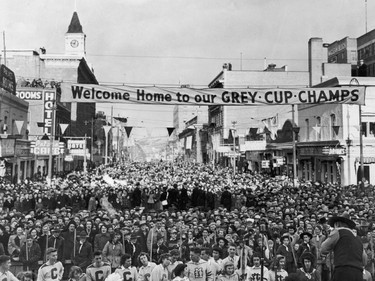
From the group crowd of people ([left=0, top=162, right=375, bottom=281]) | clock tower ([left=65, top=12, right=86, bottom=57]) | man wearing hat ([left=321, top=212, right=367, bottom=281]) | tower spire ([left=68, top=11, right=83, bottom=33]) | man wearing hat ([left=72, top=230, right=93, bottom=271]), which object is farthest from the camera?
tower spire ([left=68, top=11, right=83, bottom=33])

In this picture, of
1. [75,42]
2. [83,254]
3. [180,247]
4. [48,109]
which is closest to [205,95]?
[180,247]

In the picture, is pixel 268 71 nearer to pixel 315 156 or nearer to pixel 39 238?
pixel 315 156

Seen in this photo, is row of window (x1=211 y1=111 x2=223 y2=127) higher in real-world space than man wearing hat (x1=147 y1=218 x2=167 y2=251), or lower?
higher

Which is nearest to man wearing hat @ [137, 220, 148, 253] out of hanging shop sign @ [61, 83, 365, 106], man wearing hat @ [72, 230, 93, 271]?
man wearing hat @ [72, 230, 93, 271]

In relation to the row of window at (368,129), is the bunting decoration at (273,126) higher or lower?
higher

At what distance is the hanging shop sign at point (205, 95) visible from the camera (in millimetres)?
15711

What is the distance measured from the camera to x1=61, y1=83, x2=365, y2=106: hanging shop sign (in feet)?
51.5

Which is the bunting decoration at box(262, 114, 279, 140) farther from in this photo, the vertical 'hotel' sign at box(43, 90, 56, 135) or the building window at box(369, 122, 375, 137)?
the vertical 'hotel' sign at box(43, 90, 56, 135)

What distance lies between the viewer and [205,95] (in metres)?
15.9

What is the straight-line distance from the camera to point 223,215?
1593 cm

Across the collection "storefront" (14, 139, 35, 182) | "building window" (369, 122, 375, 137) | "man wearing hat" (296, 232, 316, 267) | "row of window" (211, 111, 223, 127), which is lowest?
"man wearing hat" (296, 232, 316, 267)

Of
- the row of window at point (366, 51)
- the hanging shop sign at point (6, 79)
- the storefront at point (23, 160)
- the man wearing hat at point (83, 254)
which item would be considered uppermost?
the row of window at point (366, 51)

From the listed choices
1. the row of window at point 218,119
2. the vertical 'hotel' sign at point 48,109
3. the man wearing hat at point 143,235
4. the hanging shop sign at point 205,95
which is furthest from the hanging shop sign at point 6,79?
the row of window at point 218,119

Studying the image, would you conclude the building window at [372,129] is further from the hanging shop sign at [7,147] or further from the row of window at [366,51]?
the hanging shop sign at [7,147]
